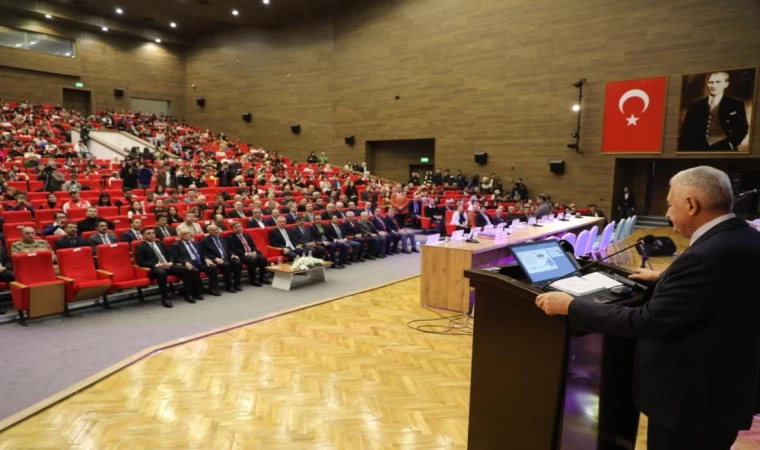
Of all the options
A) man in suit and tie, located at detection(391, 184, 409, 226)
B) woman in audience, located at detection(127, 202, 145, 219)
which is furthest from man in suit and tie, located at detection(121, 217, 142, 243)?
man in suit and tie, located at detection(391, 184, 409, 226)

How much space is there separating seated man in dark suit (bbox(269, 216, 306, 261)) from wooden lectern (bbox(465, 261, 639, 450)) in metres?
5.36

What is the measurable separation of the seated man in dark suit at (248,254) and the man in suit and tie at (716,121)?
35.5ft

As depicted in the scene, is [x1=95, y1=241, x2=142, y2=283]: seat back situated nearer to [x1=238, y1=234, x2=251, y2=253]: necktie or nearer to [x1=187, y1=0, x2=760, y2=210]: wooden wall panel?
[x1=238, y1=234, x2=251, y2=253]: necktie

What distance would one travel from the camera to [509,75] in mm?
14586

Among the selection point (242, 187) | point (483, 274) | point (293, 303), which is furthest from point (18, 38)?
point (483, 274)

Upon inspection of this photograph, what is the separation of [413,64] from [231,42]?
903 cm

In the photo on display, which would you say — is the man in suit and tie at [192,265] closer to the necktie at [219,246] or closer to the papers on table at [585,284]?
the necktie at [219,246]

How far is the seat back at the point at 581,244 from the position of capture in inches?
242

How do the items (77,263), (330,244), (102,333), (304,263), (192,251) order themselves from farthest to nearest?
(330,244)
(304,263)
(192,251)
(77,263)
(102,333)

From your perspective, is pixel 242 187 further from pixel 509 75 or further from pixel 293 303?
pixel 509 75

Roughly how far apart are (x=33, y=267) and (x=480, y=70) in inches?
518

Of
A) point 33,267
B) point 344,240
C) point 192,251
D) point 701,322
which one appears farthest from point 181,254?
point 701,322

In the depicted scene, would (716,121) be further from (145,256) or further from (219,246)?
(145,256)

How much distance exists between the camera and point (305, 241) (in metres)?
7.64
